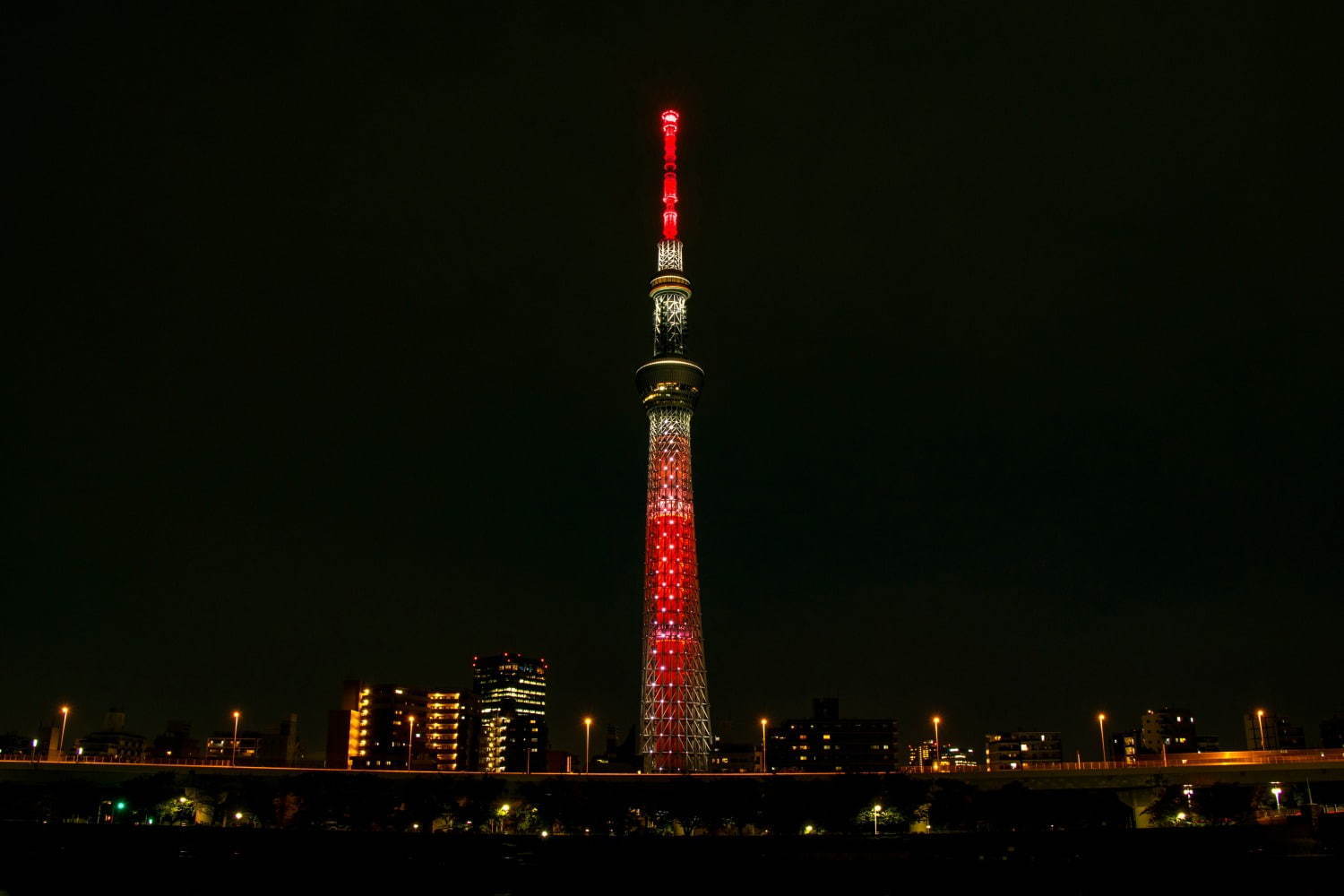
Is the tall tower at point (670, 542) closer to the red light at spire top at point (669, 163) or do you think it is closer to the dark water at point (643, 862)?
the red light at spire top at point (669, 163)

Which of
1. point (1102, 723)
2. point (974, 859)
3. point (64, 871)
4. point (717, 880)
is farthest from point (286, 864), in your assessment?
point (1102, 723)

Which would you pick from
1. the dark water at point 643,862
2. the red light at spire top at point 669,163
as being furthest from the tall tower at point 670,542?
the dark water at point 643,862

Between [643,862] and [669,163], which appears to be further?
[669,163]

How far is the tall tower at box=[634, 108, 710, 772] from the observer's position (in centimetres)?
13575

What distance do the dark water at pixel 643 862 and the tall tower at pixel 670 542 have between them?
114 ft

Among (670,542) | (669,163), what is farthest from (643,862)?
(669,163)

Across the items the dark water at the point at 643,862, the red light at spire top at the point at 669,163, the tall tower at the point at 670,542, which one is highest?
the red light at spire top at the point at 669,163

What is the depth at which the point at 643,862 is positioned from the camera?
307 ft

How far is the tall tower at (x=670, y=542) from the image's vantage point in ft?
445

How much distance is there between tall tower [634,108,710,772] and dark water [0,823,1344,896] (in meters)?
34.6

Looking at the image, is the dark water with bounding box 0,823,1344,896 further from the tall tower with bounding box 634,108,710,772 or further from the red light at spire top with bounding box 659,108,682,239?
the red light at spire top with bounding box 659,108,682,239

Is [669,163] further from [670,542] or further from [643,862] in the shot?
[643,862]

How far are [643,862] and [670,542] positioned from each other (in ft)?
167

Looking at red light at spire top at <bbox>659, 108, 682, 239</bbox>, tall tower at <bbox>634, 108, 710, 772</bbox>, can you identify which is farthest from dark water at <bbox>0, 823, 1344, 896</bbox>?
red light at spire top at <bbox>659, 108, 682, 239</bbox>
